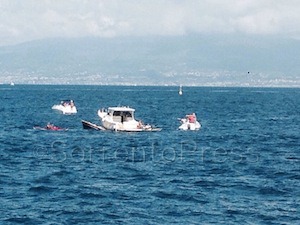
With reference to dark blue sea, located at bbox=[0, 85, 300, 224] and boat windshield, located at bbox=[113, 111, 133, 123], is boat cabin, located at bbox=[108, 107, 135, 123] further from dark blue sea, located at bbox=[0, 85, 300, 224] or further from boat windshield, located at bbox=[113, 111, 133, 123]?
dark blue sea, located at bbox=[0, 85, 300, 224]

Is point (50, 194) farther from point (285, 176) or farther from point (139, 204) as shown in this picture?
point (285, 176)

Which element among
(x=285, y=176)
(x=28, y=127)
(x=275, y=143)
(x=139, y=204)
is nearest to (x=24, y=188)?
(x=139, y=204)

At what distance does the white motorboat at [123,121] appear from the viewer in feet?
303

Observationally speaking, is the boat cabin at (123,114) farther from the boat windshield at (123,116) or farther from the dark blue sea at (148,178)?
the dark blue sea at (148,178)

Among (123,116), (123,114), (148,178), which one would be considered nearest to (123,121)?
(123,116)

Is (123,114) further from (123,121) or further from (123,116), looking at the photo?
(123,121)

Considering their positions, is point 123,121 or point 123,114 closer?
point 123,121

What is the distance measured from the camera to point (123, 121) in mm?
94125

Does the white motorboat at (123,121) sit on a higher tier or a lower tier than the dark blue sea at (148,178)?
higher

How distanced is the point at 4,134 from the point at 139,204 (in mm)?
49493

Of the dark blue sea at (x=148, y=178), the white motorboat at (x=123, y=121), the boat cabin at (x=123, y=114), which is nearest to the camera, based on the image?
the dark blue sea at (x=148, y=178)

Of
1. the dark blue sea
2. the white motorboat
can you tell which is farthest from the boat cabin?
the dark blue sea

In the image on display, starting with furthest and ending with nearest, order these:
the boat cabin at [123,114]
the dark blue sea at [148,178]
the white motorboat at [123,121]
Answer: the boat cabin at [123,114] < the white motorboat at [123,121] < the dark blue sea at [148,178]

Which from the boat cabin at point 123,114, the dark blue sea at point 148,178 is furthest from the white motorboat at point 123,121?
the dark blue sea at point 148,178
